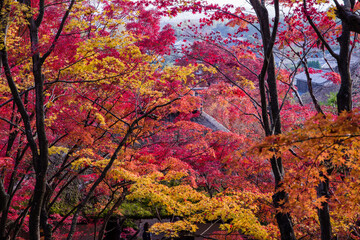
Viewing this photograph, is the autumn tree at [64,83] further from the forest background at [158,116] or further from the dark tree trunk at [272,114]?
the dark tree trunk at [272,114]

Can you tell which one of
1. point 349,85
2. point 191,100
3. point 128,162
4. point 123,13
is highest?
point 123,13

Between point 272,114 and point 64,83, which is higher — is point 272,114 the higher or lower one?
the lower one

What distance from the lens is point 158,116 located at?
6.22 metres

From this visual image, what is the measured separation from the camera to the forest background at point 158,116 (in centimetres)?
409

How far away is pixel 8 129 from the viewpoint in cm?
639

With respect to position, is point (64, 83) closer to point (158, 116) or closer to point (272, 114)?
point (158, 116)

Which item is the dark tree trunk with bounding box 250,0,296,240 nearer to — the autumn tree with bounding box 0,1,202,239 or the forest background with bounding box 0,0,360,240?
the forest background with bounding box 0,0,360,240

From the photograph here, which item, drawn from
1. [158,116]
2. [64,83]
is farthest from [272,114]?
[64,83]

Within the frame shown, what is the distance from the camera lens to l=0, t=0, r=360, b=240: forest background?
13.4 ft

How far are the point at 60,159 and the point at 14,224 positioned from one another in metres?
4.21

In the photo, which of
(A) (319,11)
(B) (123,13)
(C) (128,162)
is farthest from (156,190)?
(A) (319,11)

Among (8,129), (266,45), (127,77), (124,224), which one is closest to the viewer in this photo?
(266,45)

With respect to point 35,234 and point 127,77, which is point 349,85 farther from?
point 35,234

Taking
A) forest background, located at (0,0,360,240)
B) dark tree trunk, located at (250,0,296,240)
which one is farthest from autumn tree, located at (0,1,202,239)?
dark tree trunk, located at (250,0,296,240)
